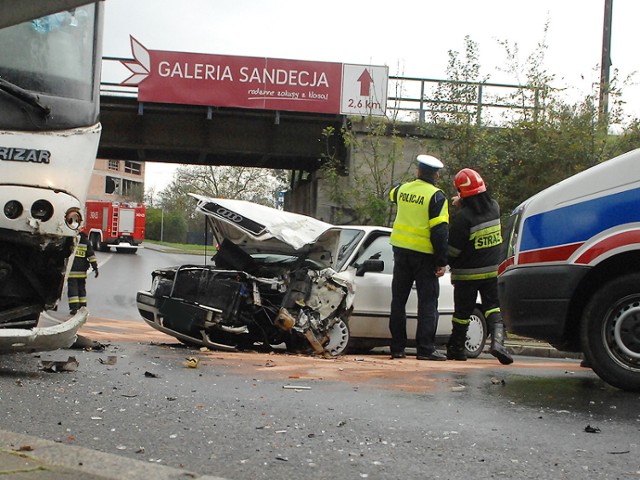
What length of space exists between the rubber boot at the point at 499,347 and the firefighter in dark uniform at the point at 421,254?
0.60 meters

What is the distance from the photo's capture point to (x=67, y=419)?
4461 millimetres

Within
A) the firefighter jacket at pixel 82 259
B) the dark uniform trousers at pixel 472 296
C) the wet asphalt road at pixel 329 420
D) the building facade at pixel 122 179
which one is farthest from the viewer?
the building facade at pixel 122 179

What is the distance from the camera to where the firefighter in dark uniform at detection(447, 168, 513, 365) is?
839cm

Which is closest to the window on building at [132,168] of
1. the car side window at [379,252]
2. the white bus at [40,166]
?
the car side window at [379,252]

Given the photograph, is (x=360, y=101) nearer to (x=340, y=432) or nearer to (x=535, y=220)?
(x=535, y=220)

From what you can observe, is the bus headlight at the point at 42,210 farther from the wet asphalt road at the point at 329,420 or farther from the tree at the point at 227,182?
the tree at the point at 227,182

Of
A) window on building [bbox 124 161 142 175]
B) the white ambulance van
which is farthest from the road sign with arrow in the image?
window on building [bbox 124 161 142 175]

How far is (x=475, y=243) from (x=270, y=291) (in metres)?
2.12

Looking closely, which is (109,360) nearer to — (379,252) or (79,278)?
(379,252)

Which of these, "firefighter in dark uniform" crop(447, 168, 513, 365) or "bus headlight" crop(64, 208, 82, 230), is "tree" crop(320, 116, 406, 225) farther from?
"bus headlight" crop(64, 208, 82, 230)

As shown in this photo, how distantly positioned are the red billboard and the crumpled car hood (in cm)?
1459

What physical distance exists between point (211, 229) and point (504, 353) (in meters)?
3.37

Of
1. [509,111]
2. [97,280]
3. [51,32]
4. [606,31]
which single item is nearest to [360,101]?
[509,111]

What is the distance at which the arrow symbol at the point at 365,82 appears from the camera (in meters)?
22.7
